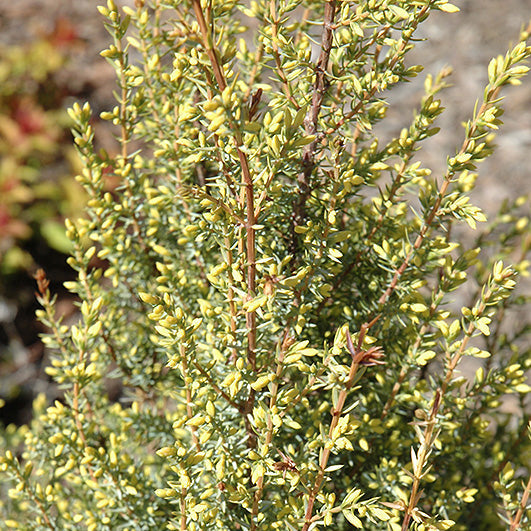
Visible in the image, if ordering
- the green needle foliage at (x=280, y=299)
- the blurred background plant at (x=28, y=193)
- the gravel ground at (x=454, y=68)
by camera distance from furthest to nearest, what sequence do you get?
the gravel ground at (x=454, y=68) → the blurred background plant at (x=28, y=193) → the green needle foliage at (x=280, y=299)

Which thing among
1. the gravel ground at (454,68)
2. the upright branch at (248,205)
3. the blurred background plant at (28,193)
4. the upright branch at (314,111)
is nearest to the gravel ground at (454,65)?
the gravel ground at (454,68)

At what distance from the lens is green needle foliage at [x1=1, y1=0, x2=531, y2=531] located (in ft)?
3.18

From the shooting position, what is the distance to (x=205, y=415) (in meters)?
1.08

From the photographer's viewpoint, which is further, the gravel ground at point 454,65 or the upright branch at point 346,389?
the gravel ground at point 454,65

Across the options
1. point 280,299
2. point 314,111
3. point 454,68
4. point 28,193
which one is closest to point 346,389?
point 280,299

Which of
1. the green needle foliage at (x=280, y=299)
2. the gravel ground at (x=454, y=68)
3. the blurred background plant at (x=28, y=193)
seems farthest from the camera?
the gravel ground at (x=454, y=68)

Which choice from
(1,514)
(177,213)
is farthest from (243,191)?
(1,514)

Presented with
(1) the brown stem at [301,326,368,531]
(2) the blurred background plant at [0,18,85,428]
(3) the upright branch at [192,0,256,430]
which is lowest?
(2) the blurred background plant at [0,18,85,428]

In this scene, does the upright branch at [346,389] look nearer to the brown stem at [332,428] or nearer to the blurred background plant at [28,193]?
the brown stem at [332,428]

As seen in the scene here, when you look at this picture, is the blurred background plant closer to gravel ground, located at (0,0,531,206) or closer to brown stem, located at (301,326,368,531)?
gravel ground, located at (0,0,531,206)

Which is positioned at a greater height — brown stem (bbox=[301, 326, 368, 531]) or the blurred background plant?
brown stem (bbox=[301, 326, 368, 531])

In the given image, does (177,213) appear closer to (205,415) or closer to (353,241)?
(353,241)

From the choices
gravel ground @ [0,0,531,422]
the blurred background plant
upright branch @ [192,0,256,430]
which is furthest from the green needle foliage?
gravel ground @ [0,0,531,422]

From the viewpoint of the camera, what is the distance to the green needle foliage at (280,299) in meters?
0.97
